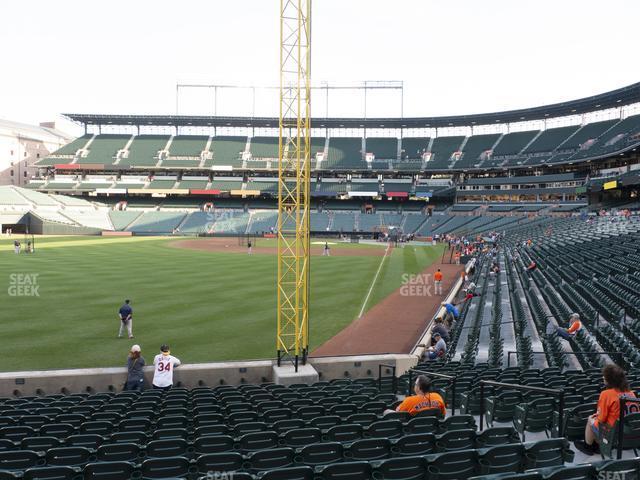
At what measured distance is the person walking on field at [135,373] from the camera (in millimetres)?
12594

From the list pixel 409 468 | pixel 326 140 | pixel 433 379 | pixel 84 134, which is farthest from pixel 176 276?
pixel 84 134

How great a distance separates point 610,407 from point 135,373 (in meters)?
10.8

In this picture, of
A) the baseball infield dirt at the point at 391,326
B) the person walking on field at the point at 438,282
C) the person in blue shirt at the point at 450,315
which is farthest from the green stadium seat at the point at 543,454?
the person walking on field at the point at 438,282

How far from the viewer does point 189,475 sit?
5.55 m

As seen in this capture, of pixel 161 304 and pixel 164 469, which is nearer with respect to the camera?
pixel 164 469

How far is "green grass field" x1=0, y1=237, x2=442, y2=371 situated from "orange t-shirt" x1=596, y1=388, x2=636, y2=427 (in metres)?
12.0

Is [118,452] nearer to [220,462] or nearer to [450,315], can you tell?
[220,462]

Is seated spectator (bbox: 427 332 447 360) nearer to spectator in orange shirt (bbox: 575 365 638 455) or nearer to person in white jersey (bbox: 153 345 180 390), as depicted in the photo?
person in white jersey (bbox: 153 345 180 390)

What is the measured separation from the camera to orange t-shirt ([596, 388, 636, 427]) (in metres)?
6.14

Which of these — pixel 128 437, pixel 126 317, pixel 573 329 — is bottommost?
pixel 126 317

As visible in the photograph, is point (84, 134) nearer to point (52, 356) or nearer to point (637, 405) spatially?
point (52, 356)

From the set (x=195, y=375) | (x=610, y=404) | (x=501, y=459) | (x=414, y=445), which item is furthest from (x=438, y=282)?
(x=501, y=459)

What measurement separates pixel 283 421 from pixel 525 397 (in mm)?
4759

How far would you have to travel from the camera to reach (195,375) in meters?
13.5
